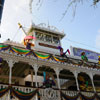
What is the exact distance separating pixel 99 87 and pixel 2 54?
49.5 ft

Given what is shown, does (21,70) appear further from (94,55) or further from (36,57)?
(94,55)

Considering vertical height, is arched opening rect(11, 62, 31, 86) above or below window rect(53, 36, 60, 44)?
below

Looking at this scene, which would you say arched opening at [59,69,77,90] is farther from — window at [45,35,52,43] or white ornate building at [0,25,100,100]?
window at [45,35,52,43]

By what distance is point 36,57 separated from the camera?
13.2 metres

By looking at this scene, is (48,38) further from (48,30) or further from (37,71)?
(37,71)

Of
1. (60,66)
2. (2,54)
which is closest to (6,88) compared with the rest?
(2,54)

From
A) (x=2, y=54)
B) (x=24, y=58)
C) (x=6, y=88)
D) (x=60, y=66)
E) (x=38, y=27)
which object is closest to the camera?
(x=6, y=88)

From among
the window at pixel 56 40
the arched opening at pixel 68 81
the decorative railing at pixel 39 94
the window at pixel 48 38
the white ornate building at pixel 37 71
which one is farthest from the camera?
the window at pixel 56 40

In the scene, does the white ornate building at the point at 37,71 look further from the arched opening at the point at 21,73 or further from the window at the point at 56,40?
the window at the point at 56,40

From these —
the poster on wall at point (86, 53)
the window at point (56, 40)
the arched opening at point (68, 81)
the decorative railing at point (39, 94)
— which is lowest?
the decorative railing at point (39, 94)

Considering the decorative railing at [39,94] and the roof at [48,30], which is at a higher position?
the roof at [48,30]

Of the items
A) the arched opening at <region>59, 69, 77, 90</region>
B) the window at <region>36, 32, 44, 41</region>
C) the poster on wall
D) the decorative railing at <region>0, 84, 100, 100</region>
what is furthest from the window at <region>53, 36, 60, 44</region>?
the decorative railing at <region>0, 84, 100, 100</region>

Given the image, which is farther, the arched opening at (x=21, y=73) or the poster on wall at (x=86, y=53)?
the poster on wall at (x=86, y=53)

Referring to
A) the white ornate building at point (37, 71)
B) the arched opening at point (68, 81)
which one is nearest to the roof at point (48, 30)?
the white ornate building at point (37, 71)
